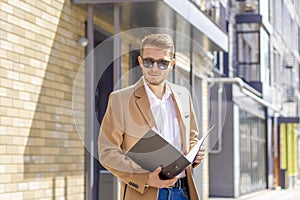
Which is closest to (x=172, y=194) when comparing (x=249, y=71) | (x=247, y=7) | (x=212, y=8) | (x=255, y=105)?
(x=212, y=8)

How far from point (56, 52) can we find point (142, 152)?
518cm

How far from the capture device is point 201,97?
1495 cm

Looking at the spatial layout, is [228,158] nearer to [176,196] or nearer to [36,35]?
[36,35]

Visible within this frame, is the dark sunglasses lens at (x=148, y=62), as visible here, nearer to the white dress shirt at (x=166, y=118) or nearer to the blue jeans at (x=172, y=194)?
the white dress shirt at (x=166, y=118)

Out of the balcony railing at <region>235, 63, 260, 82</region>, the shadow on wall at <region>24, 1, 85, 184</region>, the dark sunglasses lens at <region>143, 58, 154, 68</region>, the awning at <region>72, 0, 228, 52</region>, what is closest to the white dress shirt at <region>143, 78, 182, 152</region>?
the dark sunglasses lens at <region>143, 58, 154, 68</region>

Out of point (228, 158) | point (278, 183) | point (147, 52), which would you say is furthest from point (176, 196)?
point (278, 183)

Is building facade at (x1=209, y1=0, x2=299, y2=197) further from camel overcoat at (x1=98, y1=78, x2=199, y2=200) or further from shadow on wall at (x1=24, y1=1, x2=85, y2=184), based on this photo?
camel overcoat at (x1=98, y1=78, x2=199, y2=200)

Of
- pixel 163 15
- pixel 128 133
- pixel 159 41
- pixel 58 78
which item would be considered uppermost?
pixel 163 15

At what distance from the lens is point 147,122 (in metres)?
3.55

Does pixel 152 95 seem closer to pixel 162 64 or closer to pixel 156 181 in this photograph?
pixel 162 64

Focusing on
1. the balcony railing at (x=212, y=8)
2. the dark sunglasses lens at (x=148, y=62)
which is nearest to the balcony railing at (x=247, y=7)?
the balcony railing at (x=212, y=8)

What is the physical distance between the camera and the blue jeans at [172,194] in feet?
12.0

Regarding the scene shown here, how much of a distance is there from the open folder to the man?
0.09 ft

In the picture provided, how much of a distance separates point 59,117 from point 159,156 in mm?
5118
